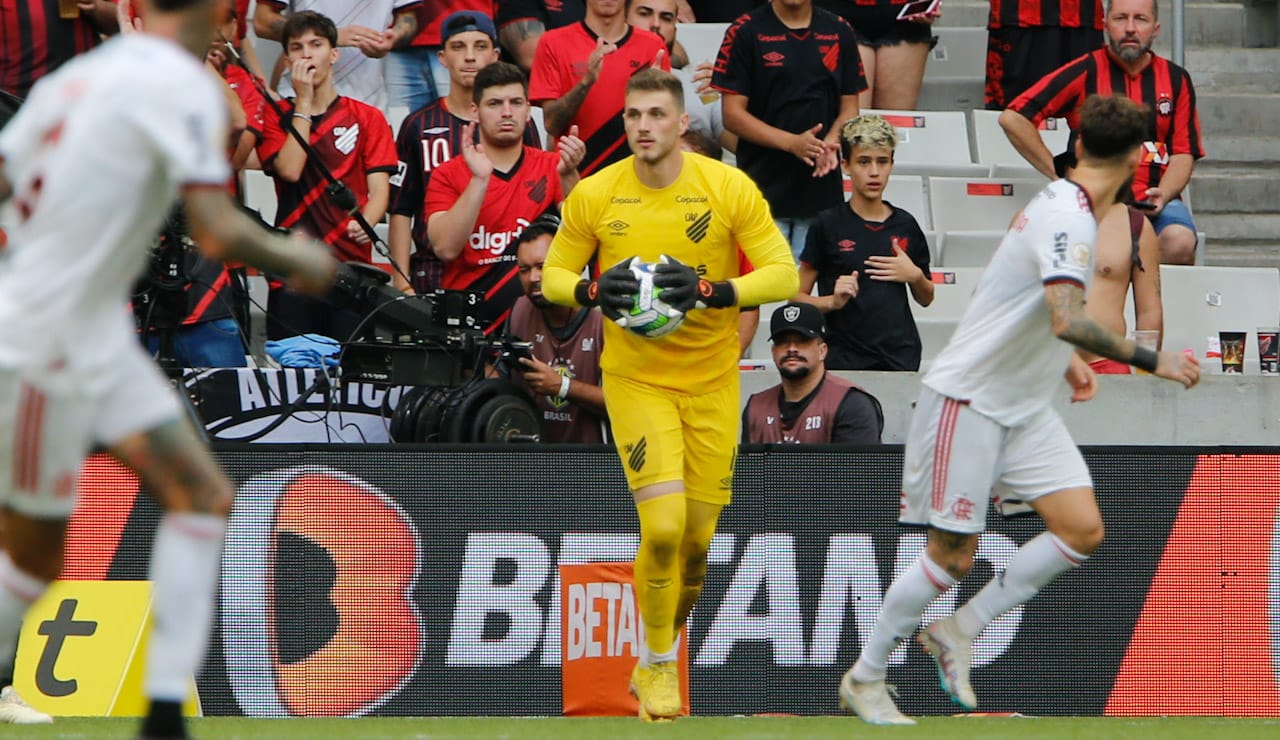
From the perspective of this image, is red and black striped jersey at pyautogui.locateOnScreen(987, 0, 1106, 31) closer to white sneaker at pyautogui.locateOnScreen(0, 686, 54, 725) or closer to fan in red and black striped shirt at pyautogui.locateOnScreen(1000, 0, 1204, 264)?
fan in red and black striped shirt at pyautogui.locateOnScreen(1000, 0, 1204, 264)

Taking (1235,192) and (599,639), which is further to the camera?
(1235,192)

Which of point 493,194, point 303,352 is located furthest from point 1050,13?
point 303,352

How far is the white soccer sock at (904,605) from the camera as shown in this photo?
649 centimetres

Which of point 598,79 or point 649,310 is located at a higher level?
point 598,79

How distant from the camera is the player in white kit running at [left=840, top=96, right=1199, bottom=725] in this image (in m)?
6.39

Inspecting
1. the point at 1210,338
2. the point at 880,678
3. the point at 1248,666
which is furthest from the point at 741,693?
the point at 1210,338

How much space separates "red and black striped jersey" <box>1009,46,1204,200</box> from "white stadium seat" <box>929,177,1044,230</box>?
104 centimetres

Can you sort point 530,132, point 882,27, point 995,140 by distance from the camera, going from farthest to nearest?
1. point 995,140
2. point 882,27
3. point 530,132

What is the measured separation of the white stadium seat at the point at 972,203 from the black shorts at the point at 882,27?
107 centimetres

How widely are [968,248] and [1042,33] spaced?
175 centimetres

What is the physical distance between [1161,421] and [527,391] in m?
3.31

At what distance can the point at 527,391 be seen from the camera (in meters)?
8.32

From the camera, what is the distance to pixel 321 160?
30.1 ft

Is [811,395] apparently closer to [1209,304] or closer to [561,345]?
[561,345]
